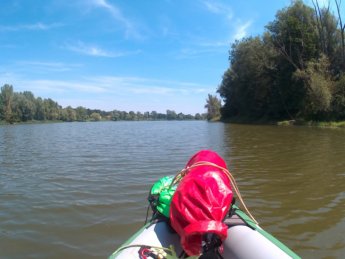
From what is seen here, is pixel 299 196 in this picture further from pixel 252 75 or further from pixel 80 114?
pixel 80 114

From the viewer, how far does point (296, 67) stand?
35.9 meters

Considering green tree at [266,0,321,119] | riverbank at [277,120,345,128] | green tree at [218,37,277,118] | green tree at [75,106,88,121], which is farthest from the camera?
green tree at [75,106,88,121]

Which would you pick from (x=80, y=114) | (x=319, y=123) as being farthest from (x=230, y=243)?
(x=80, y=114)

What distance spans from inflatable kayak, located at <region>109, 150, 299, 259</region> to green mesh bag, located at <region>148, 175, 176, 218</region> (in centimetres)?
19

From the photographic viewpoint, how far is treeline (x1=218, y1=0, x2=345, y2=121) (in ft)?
104

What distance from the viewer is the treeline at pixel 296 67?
104 feet

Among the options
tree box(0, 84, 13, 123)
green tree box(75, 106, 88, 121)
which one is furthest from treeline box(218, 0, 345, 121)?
green tree box(75, 106, 88, 121)

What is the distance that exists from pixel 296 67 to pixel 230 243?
36133mm

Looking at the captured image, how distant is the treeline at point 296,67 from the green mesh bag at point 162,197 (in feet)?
95.4

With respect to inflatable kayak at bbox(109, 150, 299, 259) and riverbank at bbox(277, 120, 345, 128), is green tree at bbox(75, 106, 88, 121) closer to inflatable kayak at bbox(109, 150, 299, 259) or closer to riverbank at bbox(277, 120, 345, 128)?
riverbank at bbox(277, 120, 345, 128)

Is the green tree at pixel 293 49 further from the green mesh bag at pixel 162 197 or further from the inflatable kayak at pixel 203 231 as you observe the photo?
the inflatable kayak at pixel 203 231

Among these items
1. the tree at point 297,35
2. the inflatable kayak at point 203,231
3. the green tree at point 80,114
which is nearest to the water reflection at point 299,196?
the inflatable kayak at point 203,231

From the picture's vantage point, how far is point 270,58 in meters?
41.1

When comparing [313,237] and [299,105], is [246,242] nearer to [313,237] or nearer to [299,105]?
[313,237]
